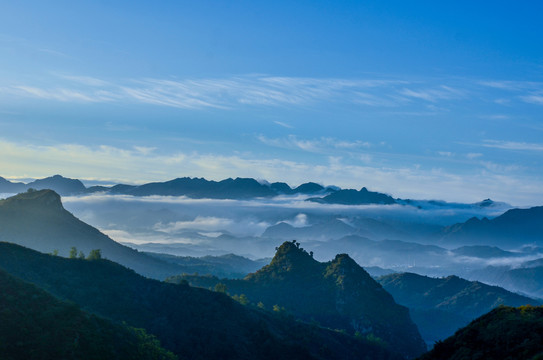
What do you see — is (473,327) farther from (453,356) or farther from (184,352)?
(184,352)

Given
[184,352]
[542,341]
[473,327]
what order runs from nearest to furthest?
[542,341], [473,327], [184,352]

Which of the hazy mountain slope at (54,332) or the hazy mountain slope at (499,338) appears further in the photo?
the hazy mountain slope at (54,332)

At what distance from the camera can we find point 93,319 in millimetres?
161250

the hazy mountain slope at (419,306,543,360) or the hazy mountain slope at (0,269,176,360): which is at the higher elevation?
the hazy mountain slope at (419,306,543,360)

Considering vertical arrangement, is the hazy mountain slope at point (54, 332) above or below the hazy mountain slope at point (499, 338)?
below

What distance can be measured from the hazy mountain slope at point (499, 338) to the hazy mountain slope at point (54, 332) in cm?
8097

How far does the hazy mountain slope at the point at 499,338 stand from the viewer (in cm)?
10762

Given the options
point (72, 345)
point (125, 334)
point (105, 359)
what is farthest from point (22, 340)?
point (125, 334)

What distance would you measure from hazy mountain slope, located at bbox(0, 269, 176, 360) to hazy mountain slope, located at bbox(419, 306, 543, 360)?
80968 millimetres

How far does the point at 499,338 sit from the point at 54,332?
4197 inches

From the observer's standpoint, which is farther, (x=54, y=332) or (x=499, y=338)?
(x=54, y=332)

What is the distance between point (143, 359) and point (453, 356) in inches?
3313

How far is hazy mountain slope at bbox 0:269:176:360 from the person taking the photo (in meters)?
140

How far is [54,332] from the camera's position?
148 metres
